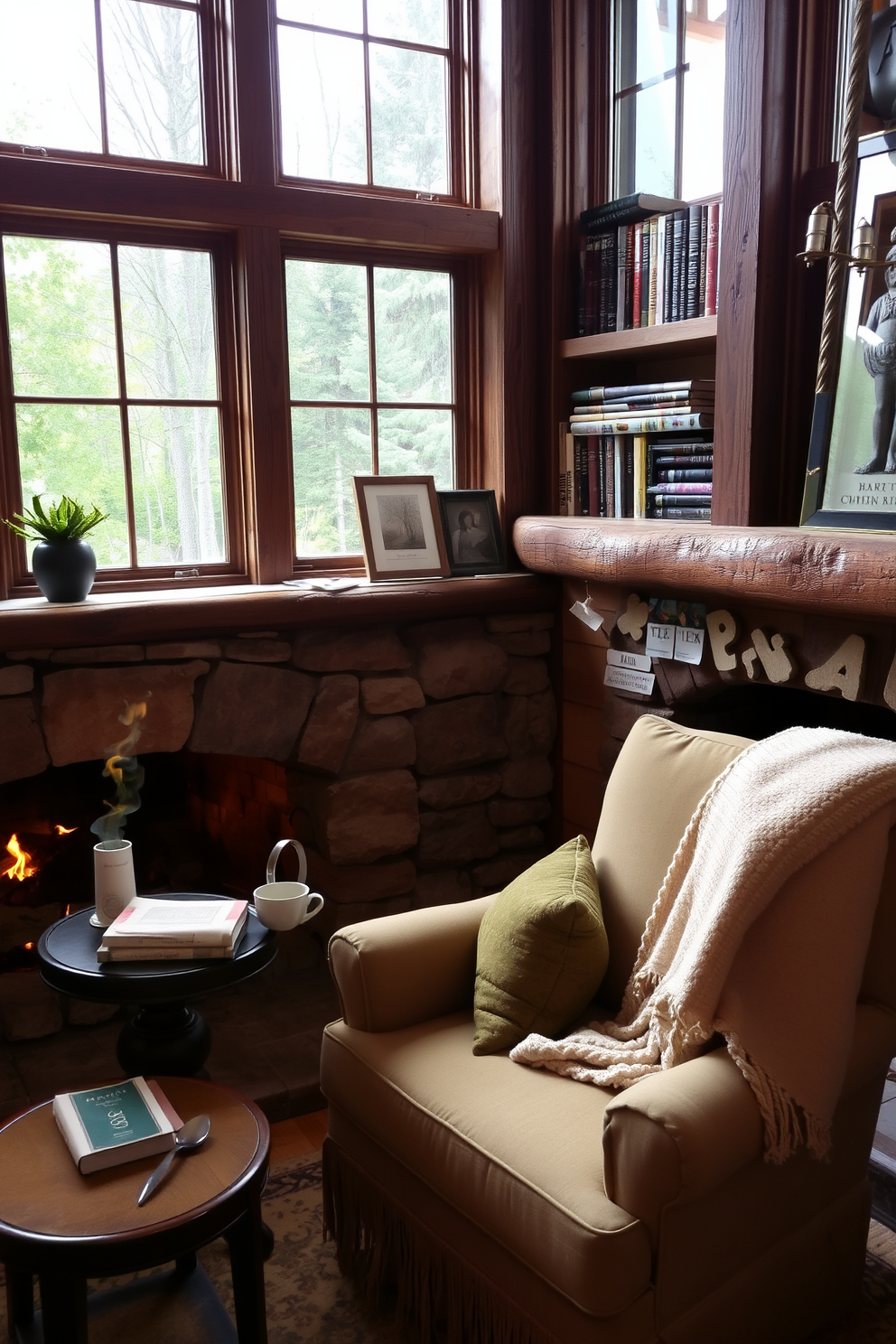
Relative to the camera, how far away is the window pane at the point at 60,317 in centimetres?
263

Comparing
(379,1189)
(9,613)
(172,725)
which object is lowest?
(379,1189)

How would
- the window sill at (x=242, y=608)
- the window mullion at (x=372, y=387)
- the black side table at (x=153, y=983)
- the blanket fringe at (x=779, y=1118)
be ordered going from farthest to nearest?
the window mullion at (x=372, y=387), the window sill at (x=242, y=608), the black side table at (x=153, y=983), the blanket fringe at (x=779, y=1118)

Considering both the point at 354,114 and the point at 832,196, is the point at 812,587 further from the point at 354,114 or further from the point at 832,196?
the point at 354,114

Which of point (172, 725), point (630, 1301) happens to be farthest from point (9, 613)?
point (630, 1301)

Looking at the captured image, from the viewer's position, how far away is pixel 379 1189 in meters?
1.84

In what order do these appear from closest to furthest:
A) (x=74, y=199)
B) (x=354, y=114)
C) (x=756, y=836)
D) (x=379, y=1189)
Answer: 1. (x=756, y=836)
2. (x=379, y=1189)
3. (x=74, y=199)
4. (x=354, y=114)

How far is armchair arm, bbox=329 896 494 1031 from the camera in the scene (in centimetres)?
191

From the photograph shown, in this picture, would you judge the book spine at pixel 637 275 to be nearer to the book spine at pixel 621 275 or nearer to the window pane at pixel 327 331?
the book spine at pixel 621 275

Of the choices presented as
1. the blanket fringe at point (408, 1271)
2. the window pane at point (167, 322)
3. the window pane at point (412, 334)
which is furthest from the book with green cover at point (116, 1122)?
the window pane at point (412, 334)

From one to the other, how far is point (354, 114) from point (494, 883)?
2206 mm

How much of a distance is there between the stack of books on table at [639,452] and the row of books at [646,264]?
19 cm

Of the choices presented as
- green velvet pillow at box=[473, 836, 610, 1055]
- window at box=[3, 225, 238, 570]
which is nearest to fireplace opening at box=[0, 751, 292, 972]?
window at box=[3, 225, 238, 570]

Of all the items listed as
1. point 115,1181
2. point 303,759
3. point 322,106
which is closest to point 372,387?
point 322,106

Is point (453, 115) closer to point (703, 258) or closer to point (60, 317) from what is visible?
point (703, 258)
